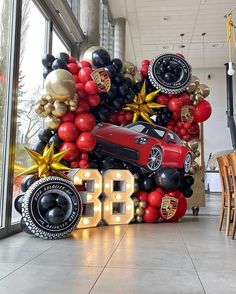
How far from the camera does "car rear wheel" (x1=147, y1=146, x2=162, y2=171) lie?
17.2ft

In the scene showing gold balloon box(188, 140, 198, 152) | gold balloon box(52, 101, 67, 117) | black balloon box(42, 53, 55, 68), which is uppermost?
black balloon box(42, 53, 55, 68)

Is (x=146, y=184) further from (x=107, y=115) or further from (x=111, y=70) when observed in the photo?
(x=111, y=70)

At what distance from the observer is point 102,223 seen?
16.3 ft

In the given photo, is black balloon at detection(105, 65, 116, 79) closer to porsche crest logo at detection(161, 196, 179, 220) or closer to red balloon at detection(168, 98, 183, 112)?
red balloon at detection(168, 98, 183, 112)

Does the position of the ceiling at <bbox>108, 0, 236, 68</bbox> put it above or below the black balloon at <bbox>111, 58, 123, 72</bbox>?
above

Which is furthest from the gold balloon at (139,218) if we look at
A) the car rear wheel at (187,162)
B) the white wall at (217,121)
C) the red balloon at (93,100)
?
the white wall at (217,121)

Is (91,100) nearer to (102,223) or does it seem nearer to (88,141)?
(88,141)

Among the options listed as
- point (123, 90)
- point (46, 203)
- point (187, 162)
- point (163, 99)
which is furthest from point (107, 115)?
point (46, 203)

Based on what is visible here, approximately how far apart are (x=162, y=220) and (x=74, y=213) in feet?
6.28

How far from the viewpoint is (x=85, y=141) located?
177 inches

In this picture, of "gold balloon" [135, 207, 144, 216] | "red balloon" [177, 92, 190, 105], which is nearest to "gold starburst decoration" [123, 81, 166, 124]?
"red balloon" [177, 92, 190, 105]

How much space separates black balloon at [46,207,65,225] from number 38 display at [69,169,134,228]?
835 millimetres

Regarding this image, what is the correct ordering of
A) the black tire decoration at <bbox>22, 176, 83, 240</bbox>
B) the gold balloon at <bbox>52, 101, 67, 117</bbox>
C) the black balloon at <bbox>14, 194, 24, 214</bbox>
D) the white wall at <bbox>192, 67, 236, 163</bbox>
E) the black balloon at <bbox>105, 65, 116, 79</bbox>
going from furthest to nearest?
the white wall at <bbox>192, 67, 236, 163</bbox>
the black balloon at <bbox>105, 65, 116, 79</bbox>
the gold balloon at <bbox>52, 101, 67, 117</bbox>
the black balloon at <bbox>14, 194, 24, 214</bbox>
the black tire decoration at <bbox>22, 176, 83, 240</bbox>

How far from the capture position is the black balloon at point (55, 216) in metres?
3.63
